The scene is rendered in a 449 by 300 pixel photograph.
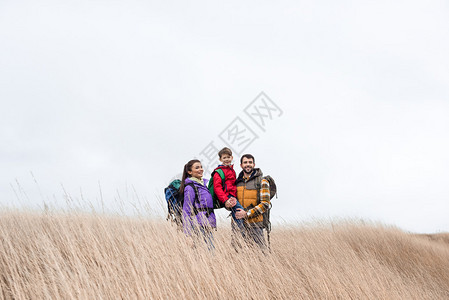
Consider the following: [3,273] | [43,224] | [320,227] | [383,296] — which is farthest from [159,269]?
[320,227]

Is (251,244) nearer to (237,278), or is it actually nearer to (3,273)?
(237,278)

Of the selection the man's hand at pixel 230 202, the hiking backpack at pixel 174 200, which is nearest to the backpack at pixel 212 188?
the man's hand at pixel 230 202

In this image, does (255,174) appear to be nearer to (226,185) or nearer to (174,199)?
(226,185)

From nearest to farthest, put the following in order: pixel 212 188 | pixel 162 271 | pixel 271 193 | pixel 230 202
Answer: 1. pixel 162 271
2. pixel 230 202
3. pixel 212 188
4. pixel 271 193

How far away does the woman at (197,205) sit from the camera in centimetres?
393

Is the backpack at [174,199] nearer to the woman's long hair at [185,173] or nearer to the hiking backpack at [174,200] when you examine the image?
the hiking backpack at [174,200]

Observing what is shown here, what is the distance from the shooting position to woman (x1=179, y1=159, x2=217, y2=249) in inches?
155

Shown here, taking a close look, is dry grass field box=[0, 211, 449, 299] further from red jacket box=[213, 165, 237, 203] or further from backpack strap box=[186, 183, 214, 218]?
red jacket box=[213, 165, 237, 203]

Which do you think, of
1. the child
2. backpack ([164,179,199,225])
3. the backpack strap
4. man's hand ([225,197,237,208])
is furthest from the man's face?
backpack ([164,179,199,225])

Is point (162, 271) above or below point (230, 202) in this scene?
below

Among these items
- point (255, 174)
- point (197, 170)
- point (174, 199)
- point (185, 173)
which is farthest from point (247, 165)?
point (174, 199)

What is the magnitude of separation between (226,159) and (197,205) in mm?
697

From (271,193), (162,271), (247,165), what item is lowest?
(162,271)

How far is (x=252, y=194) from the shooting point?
4.34 m
